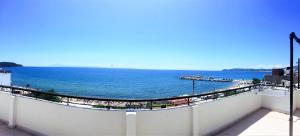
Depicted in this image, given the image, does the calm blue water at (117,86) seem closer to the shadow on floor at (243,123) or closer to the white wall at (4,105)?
the white wall at (4,105)

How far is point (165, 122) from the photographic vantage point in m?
5.47

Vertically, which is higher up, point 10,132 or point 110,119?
point 110,119

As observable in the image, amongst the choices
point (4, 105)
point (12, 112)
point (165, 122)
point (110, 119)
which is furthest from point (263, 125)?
point (4, 105)

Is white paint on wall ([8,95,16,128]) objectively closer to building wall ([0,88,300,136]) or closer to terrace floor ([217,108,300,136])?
building wall ([0,88,300,136])

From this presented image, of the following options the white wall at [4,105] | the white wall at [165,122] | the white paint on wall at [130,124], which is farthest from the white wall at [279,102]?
the white wall at [4,105]

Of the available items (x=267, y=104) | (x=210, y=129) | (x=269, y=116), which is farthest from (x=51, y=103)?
(x=267, y=104)

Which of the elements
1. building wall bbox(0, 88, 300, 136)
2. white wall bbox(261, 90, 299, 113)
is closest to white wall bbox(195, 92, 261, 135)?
building wall bbox(0, 88, 300, 136)

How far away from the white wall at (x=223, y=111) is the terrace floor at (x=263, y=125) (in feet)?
0.74

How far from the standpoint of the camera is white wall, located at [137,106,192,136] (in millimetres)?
5180

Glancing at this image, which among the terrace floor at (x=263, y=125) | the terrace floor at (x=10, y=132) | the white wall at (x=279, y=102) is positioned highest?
the white wall at (x=279, y=102)

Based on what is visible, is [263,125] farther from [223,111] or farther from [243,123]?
[223,111]

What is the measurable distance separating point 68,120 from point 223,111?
4.69 metres

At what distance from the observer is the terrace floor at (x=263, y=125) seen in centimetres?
687

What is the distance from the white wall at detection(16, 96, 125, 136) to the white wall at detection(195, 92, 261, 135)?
2.35 meters
